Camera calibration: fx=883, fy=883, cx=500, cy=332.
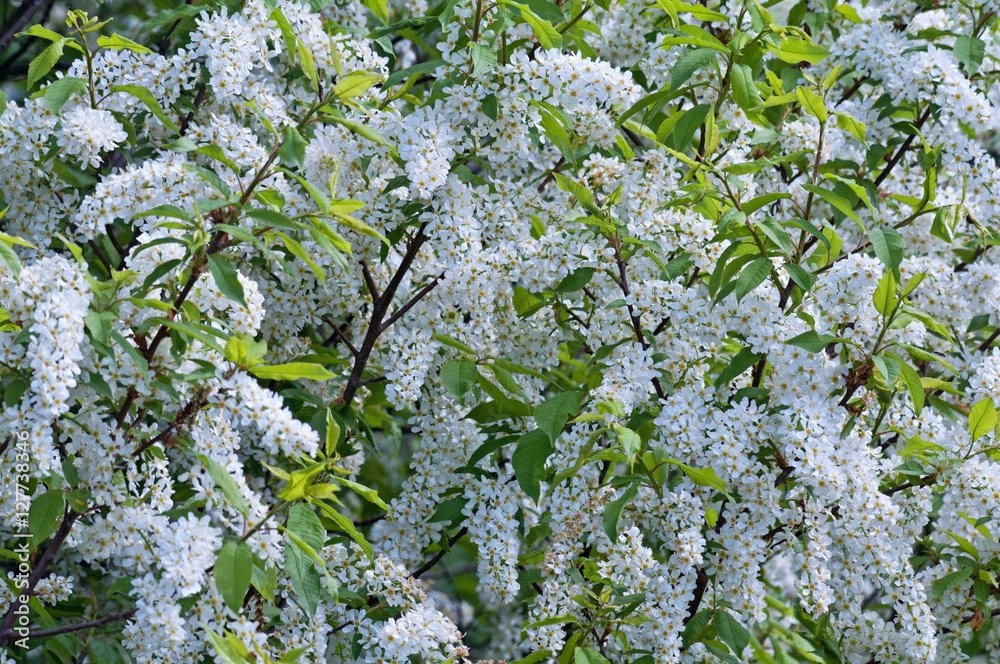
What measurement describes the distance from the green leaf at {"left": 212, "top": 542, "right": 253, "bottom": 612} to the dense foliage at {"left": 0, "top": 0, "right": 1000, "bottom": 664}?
12mm

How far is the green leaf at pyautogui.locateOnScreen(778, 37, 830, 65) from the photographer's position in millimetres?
3424

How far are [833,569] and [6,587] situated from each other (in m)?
2.95

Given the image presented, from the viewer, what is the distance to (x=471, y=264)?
3438mm

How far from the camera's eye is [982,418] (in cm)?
321

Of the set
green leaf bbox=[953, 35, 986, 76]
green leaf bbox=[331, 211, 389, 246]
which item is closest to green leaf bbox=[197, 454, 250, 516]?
green leaf bbox=[331, 211, 389, 246]

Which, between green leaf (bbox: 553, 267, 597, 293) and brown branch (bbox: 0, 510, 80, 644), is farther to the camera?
green leaf (bbox: 553, 267, 597, 293)

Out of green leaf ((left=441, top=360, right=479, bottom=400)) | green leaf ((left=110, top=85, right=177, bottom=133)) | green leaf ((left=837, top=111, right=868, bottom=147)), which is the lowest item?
green leaf ((left=441, top=360, right=479, bottom=400))

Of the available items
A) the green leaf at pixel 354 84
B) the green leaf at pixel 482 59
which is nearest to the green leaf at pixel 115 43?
the green leaf at pixel 354 84

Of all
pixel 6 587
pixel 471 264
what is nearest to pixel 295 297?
pixel 471 264

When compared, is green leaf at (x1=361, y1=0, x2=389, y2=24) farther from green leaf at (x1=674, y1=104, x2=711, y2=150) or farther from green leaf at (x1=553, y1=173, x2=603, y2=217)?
green leaf at (x1=674, y1=104, x2=711, y2=150)

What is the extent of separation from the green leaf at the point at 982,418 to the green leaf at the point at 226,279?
2.58 metres

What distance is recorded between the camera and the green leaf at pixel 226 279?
96.7 inches

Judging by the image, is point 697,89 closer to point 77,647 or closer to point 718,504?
point 718,504

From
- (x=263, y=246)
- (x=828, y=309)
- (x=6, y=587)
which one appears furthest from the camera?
(x=828, y=309)
